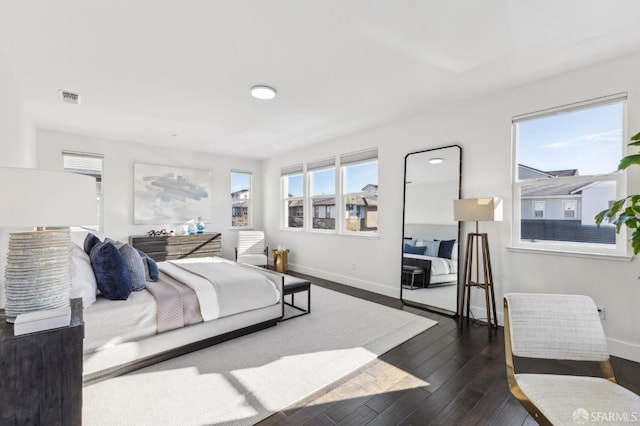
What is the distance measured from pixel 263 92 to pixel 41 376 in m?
2.85

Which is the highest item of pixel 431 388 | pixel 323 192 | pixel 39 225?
pixel 323 192

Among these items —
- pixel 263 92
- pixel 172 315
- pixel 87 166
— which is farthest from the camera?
pixel 87 166

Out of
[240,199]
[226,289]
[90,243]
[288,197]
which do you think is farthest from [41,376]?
[240,199]

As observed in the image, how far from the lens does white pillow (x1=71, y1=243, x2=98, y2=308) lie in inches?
84.3

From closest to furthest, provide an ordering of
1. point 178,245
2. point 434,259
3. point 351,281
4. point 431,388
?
point 431,388 → point 434,259 → point 351,281 → point 178,245

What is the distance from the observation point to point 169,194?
577 cm

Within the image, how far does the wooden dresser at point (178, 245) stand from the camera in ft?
16.8

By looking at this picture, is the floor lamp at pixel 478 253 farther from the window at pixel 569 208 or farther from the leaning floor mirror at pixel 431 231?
the window at pixel 569 208

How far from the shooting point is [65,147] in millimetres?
4750

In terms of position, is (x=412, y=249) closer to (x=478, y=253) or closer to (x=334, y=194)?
(x=478, y=253)

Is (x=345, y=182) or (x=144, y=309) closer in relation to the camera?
(x=144, y=309)

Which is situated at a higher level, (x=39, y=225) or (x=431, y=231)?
(x=39, y=225)

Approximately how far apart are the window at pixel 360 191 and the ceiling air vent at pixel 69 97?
11.9 ft

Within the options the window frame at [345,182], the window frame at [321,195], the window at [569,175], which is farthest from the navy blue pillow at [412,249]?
the window frame at [321,195]
